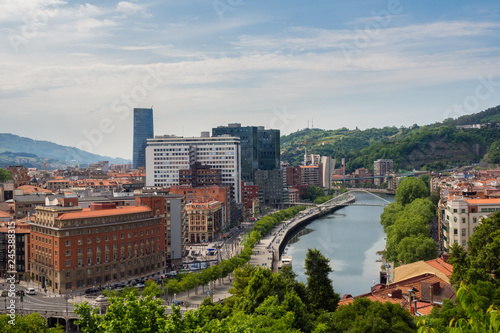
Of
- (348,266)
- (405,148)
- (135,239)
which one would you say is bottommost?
(348,266)

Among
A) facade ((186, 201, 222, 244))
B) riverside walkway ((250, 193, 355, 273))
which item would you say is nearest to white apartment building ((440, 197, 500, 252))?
riverside walkway ((250, 193, 355, 273))

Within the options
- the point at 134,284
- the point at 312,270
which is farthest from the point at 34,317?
the point at 134,284

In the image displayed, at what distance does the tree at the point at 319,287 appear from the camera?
1755 cm

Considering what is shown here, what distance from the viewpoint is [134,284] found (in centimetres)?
2683

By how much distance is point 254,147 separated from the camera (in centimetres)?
6969

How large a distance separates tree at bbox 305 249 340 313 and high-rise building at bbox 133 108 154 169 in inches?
4500

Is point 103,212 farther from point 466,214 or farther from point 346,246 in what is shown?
point 346,246

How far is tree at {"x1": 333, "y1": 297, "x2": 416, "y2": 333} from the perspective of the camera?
12.2 m

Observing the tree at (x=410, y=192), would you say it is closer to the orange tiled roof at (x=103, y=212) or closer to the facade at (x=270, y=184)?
the orange tiled roof at (x=103, y=212)

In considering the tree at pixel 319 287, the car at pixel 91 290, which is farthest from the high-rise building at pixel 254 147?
the tree at pixel 319 287

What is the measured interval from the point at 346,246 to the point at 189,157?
24005 mm

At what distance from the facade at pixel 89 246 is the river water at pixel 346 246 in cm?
843

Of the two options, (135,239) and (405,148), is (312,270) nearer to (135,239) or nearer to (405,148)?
(135,239)

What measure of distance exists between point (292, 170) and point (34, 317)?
7133 cm
